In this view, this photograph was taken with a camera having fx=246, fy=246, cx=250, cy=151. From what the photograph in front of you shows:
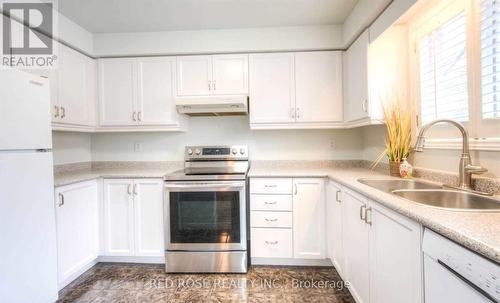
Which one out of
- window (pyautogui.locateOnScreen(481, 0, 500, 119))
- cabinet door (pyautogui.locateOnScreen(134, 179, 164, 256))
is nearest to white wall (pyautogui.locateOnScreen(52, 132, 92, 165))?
cabinet door (pyautogui.locateOnScreen(134, 179, 164, 256))

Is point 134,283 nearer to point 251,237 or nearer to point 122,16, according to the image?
point 251,237

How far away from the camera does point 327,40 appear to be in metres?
2.44

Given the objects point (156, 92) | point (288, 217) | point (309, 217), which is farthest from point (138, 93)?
point (309, 217)

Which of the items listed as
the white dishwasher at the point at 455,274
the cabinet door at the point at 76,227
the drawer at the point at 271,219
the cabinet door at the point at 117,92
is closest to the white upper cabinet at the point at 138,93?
the cabinet door at the point at 117,92

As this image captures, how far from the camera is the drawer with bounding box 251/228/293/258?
2264 mm

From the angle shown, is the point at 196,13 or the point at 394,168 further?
the point at 196,13

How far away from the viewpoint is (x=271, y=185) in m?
2.26

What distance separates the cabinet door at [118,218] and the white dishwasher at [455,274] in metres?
2.29

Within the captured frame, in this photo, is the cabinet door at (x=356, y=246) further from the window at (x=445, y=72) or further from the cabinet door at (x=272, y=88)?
the cabinet door at (x=272, y=88)

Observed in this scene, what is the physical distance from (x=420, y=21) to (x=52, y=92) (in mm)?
2994

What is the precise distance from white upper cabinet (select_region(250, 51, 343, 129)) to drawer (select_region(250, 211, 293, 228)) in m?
0.87

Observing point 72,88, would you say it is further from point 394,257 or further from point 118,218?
point 394,257

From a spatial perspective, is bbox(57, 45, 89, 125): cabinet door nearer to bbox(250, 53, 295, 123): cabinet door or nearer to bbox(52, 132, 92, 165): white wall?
bbox(52, 132, 92, 165): white wall

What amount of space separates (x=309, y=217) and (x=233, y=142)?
1.18 m
